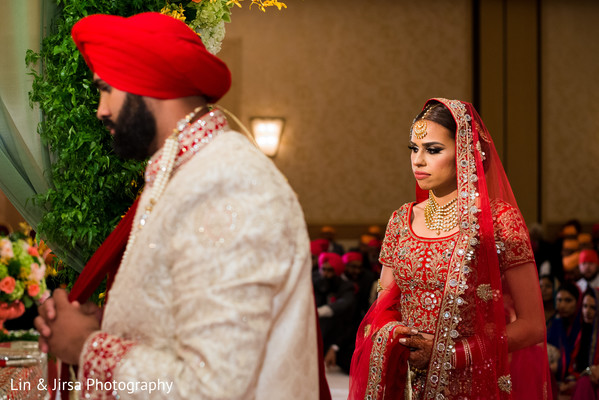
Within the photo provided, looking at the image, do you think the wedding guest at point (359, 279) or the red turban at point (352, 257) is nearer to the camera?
the wedding guest at point (359, 279)

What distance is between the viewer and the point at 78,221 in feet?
8.28

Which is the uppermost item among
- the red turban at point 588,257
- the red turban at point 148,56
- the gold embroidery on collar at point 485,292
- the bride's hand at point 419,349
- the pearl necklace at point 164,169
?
the red turban at point 148,56

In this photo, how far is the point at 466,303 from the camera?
8.16ft

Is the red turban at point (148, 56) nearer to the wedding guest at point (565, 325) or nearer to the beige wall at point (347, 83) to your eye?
the wedding guest at point (565, 325)

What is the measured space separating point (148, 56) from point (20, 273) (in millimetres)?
818

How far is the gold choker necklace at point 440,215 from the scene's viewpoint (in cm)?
264

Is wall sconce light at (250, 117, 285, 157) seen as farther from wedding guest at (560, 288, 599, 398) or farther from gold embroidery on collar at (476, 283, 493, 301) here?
gold embroidery on collar at (476, 283, 493, 301)

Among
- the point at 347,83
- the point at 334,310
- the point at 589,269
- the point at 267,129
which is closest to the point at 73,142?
the point at 334,310

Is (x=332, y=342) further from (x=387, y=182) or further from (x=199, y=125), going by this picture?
(x=199, y=125)

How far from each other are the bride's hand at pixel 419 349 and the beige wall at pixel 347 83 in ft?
24.4

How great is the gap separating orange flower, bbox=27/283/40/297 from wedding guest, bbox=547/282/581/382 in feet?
14.7

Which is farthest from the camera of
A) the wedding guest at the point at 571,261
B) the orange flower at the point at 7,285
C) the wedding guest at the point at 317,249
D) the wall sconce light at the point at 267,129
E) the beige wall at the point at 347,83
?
the beige wall at the point at 347,83

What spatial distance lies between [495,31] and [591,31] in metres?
1.72

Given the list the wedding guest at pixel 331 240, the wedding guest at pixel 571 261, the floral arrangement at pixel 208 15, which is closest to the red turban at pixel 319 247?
the wedding guest at pixel 331 240
